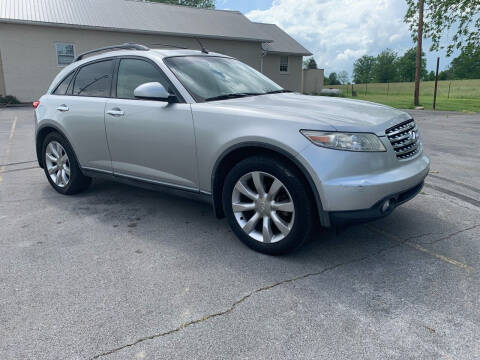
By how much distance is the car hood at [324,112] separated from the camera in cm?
318

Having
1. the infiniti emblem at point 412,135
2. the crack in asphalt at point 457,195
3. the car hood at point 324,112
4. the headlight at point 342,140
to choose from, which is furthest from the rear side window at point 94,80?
the crack in asphalt at point 457,195

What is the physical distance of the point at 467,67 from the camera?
209ft

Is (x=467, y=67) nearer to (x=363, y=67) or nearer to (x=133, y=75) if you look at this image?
(x=363, y=67)

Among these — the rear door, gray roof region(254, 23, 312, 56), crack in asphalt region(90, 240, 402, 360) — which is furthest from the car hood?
gray roof region(254, 23, 312, 56)

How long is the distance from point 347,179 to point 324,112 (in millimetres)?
674

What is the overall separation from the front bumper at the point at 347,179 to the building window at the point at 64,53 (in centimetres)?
2108

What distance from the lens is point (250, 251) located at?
11.9ft

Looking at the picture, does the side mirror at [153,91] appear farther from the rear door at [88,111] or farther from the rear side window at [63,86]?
the rear side window at [63,86]

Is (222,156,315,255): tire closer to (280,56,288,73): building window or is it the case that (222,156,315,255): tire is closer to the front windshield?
the front windshield

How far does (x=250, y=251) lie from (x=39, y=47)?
20.8 meters

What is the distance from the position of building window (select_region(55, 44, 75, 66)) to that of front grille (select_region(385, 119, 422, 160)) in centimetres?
2090

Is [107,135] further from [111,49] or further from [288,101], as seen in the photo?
[288,101]

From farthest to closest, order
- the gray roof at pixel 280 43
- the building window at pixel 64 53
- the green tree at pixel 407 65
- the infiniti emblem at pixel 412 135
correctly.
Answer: the green tree at pixel 407 65, the gray roof at pixel 280 43, the building window at pixel 64 53, the infiniti emblem at pixel 412 135

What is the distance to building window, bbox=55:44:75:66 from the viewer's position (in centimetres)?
2106
